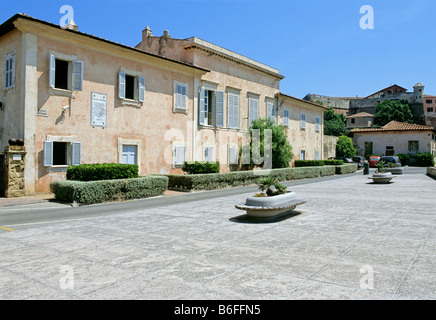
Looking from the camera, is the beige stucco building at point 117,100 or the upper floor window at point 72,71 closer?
the beige stucco building at point 117,100

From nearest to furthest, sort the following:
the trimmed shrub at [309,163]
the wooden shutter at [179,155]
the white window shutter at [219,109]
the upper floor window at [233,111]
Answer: the wooden shutter at [179,155] → the white window shutter at [219,109] → the upper floor window at [233,111] → the trimmed shrub at [309,163]

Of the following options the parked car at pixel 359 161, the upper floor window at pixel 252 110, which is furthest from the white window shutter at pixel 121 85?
the parked car at pixel 359 161

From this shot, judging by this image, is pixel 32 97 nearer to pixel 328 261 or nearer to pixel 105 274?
pixel 105 274

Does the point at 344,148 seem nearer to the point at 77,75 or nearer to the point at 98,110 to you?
the point at 98,110

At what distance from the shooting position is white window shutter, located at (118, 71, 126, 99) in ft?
57.8

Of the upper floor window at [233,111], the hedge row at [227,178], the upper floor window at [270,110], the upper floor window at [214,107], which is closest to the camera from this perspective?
the hedge row at [227,178]

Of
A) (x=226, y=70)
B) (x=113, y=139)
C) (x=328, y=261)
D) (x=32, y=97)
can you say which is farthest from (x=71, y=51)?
(x=328, y=261)

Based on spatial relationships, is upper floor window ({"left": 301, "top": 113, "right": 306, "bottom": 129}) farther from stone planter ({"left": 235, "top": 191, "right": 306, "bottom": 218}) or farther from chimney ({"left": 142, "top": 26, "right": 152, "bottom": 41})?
stone planter ({"left": 235, "top": 191, "right": 306, "bottom": 218})

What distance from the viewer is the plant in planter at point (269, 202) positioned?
8.54 meters

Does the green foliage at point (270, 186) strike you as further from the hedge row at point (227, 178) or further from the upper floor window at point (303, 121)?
the upper floor window at point (303, 121)

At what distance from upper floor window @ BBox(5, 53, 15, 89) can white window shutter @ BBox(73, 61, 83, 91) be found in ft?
8.15

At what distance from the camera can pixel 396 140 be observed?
48.3 m

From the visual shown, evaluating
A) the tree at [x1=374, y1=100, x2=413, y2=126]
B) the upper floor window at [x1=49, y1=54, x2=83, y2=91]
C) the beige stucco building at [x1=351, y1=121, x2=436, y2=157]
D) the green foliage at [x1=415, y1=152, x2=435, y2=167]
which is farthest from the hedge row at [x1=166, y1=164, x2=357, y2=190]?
the tree at [x1=374, y1=100, x2=413, y2=126]

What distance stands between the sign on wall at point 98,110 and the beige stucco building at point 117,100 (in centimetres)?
5
